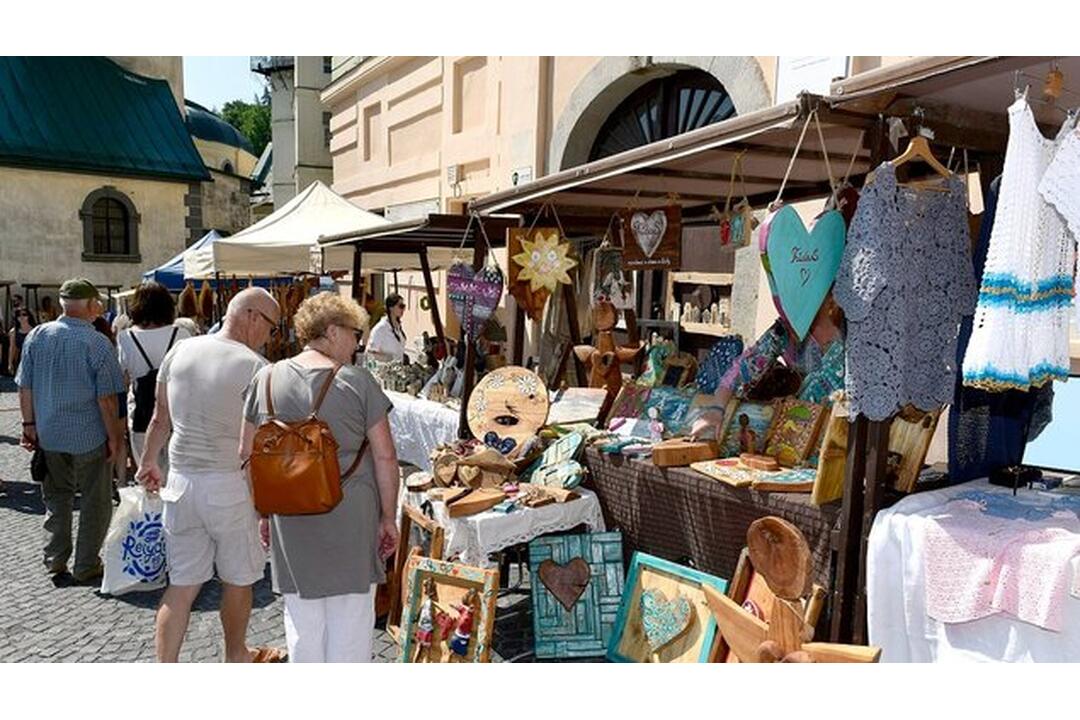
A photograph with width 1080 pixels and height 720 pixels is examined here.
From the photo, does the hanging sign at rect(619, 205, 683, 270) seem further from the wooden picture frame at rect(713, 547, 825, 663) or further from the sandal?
the sandal

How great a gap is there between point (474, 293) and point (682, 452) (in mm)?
1884

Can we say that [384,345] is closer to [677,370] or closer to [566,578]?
[677,370]

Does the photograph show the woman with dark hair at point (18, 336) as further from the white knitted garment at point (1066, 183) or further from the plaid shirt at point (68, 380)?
the white knitted garment at point (1066, 183)

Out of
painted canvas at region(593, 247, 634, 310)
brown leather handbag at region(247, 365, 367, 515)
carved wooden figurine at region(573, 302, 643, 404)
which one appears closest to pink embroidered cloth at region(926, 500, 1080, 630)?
brown leather handbag at region(247, 365, 367, 515)

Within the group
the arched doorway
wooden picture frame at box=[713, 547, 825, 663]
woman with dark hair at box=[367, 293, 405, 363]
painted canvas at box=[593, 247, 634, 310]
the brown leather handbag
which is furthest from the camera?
the arched doorway

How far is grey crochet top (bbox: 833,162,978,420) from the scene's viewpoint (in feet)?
8.15

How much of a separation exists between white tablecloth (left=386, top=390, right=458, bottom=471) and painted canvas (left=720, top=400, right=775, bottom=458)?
204 cm

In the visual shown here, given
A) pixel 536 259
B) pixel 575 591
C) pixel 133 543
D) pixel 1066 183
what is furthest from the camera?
pixel 536 259

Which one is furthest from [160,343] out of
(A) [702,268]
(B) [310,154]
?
(B) [310,154]

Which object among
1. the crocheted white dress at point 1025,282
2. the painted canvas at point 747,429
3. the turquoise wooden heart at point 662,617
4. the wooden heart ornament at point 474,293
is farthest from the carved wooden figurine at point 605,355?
the crocheted white dress at point 1025,282

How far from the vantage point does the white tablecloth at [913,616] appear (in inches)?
90.7

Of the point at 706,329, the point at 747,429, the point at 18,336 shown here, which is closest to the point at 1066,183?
the point at 747,429

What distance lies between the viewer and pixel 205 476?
117 inches

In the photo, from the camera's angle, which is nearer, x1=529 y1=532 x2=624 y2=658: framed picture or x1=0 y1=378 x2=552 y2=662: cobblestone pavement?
x1=529 y1=532 x2=624 y2=658: framed picture
